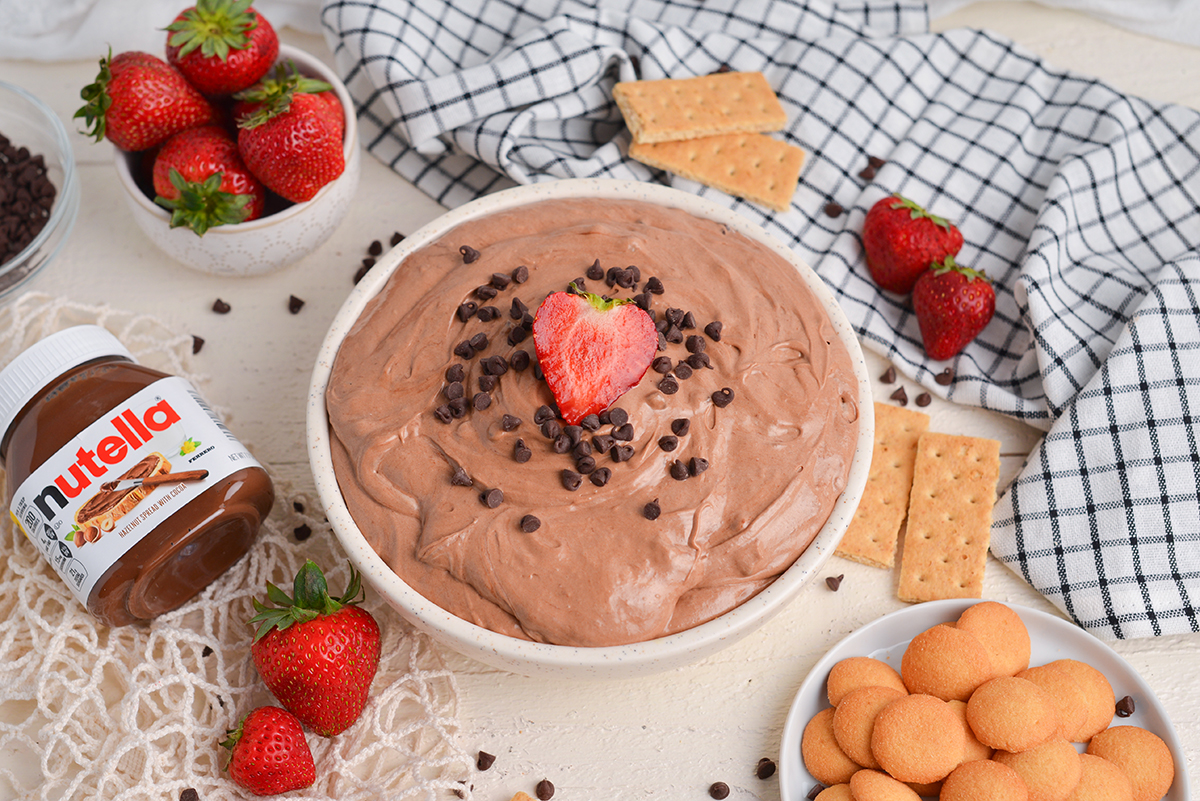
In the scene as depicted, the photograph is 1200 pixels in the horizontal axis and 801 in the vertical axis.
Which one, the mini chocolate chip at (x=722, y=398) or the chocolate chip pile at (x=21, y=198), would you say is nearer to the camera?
the mini chocolate chip at (x=722, y=398)

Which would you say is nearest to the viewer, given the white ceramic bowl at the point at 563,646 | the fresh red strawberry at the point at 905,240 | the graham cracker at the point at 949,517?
the white ceramic bowl at the point at 563,646

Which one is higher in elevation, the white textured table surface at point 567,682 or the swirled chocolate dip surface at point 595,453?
the swirled chocolate dip surface at point 595,453

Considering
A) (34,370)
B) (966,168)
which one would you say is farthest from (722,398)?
(34,370)

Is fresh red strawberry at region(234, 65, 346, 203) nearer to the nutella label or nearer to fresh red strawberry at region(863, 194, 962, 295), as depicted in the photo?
the nutella label

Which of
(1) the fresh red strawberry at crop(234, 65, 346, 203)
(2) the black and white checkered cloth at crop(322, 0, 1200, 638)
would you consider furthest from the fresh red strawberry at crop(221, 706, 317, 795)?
(2) the black and white checkered cloth at crop(322, 0, 1200, 638)

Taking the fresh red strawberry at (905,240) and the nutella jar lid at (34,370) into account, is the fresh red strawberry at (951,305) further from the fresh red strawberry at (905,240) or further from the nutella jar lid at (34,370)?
the nutella jar lid at (34,370)

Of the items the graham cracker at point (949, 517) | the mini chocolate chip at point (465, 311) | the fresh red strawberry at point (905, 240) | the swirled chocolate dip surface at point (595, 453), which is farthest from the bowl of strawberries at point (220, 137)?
the graham cracker at point (949, 517)

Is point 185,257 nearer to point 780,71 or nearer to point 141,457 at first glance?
point 141,457
